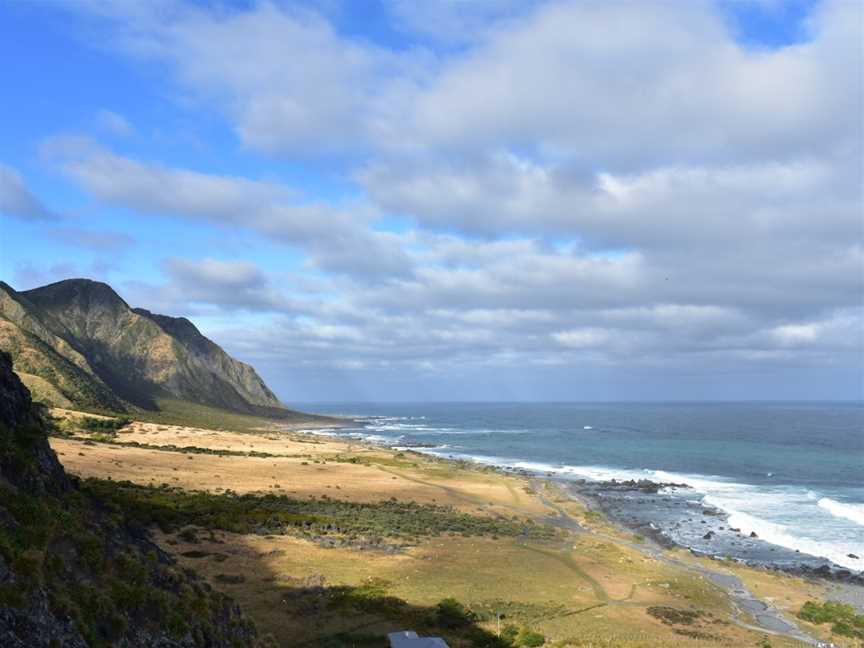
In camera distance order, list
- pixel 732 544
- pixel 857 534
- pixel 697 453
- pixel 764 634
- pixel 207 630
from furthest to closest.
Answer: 1. pixel 697 453
2. pixel 857 534
3. pixel 732 544
4. pixel 764 634
5. pixel 207 630

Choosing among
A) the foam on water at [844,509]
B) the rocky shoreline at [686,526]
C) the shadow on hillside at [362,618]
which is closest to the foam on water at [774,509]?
the foam on water at [844,509]

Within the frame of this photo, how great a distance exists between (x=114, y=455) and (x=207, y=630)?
7328 cm

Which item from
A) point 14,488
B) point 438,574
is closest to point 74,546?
point 14,488

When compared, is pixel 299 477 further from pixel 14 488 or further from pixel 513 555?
pixel 14 488

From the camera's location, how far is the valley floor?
31281 millimetres

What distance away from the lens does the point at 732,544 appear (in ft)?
191

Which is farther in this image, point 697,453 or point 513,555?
point 697,453

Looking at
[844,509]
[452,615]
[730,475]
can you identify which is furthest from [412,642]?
[730,475]

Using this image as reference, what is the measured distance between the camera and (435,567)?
137 feet

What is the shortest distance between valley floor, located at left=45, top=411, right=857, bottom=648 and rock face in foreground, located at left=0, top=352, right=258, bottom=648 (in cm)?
887

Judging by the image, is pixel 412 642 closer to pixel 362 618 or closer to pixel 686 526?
pixel 362 618

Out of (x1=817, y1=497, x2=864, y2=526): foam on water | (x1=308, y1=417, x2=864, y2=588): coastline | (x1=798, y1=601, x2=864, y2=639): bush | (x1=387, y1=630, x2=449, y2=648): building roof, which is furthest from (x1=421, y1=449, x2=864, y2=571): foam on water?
(x1=387, y1=630, x2=449, y2=648): building roof

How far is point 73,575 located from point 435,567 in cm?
2924

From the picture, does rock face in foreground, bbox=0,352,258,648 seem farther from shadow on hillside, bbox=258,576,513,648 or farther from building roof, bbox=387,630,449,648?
shadow on hillside, bbox=258,576,513,648
